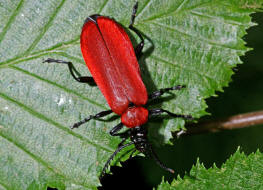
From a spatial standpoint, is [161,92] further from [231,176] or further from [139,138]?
[231,176]

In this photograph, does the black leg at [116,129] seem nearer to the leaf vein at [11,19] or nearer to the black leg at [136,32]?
A: the black leg at [136,32]

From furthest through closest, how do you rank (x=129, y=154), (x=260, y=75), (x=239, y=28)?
(x=260, y=75), (x=129, y=154), (x=239, y=28)

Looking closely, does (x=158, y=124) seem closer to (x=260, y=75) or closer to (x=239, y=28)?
(x=239, y=28)

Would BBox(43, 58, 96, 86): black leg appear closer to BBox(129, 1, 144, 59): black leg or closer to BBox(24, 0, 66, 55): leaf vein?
BBox(24, 0, 66, 55): leaf vein

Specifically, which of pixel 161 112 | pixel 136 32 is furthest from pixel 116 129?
pixel 136 32

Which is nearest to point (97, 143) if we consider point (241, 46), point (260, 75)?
point (241, 46)

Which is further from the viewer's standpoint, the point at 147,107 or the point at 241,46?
the point at 147,107
